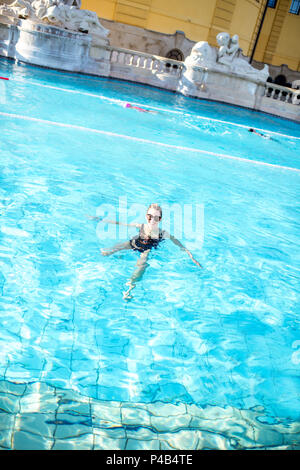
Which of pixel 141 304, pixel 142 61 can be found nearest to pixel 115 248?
pixel 141 304

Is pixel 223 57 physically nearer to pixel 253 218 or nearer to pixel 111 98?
pixel 111 98

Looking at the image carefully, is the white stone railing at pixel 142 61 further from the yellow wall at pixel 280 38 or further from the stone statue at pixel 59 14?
the yellow wall at pixel 280 38

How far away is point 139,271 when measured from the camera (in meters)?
5.47

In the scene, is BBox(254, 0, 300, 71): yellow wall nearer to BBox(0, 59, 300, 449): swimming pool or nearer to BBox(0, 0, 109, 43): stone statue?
BBox(0, 0, 109, 43): stone statue

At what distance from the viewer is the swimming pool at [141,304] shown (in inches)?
132

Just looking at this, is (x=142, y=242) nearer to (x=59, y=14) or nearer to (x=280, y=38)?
(x=59, y=14)

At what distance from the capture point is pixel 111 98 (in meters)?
16.7

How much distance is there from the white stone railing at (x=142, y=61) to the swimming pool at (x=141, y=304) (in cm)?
1201

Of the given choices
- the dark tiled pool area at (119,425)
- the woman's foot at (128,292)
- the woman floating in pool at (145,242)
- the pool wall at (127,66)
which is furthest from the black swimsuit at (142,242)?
the pool wall at (127,66)

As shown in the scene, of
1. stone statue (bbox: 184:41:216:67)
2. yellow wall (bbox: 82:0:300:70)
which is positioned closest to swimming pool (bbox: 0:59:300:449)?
stone statue (bbox: 184:41:216:67)

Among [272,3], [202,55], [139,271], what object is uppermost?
[272,3]

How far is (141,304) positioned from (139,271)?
0.59 metres
